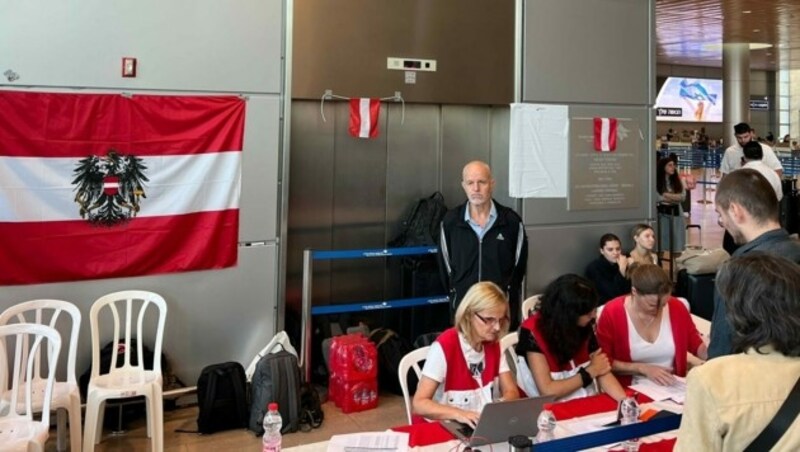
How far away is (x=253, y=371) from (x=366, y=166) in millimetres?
2014

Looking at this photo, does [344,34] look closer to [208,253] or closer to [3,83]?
[208,253]

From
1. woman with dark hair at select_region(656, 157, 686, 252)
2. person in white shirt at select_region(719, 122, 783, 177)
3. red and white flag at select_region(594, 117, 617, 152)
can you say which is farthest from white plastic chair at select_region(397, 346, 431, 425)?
person in white shirt at select_region(719, 122, 783, 177)

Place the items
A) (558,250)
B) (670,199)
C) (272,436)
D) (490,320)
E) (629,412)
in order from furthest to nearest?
(670,199) < (558,250) < (490,320) < (629,412) < (272,436)

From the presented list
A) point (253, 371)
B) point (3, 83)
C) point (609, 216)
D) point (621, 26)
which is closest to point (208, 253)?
point (253, 371)

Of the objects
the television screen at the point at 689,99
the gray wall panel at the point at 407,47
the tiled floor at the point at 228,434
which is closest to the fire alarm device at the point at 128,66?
the gray wall panel at the point at 407,47

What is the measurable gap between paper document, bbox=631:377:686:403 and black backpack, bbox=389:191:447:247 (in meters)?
2.68

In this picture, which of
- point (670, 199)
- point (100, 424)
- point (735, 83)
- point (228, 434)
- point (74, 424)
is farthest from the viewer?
point (735, 83)

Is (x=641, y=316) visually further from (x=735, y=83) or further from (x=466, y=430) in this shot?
(x=735, y=83)

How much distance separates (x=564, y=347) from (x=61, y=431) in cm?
278

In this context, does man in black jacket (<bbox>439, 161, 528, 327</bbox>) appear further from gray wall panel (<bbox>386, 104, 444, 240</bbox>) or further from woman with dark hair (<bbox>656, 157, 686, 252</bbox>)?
woman with dark hair (<bbox>656, 157, 686, 252</bbox>)

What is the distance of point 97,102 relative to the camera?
13.4 feet

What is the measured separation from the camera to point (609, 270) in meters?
5.53

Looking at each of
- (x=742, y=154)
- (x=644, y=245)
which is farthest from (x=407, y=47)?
(x=742, y=154)

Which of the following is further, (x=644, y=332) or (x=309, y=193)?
(x=309, y=193)
